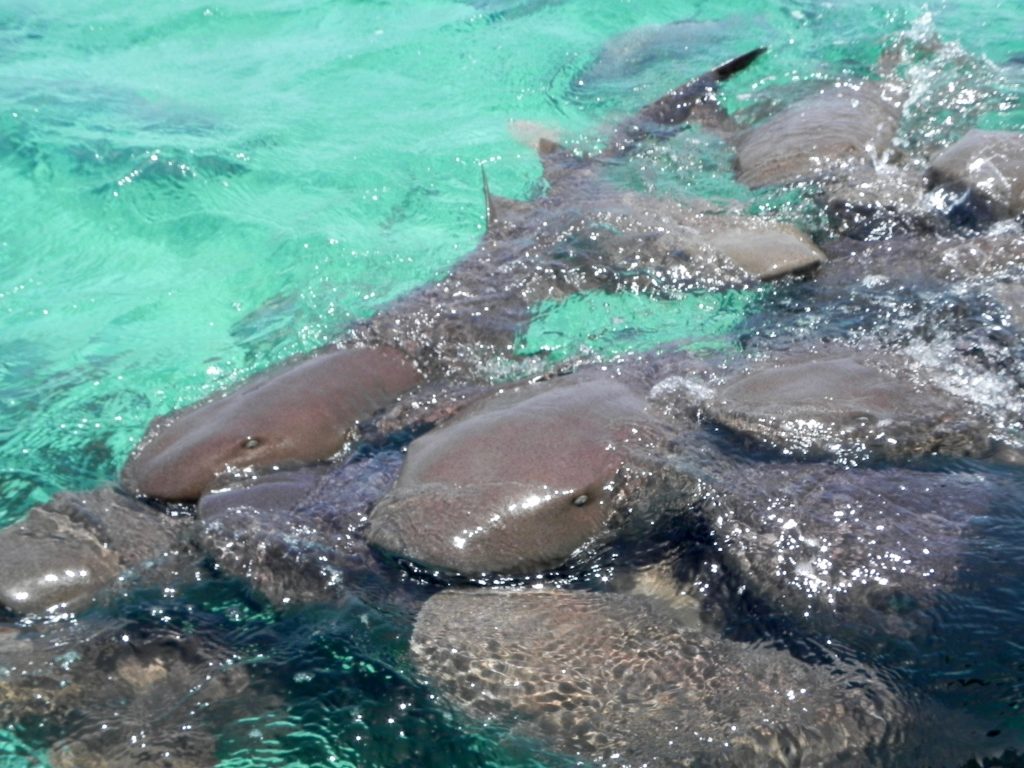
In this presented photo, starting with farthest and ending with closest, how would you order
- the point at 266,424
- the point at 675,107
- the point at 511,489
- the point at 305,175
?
1. the point at 305,175
2. the point at 675,107
3. the point at 266,424
4. the point at 511,489

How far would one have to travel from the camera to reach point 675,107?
7797 mm

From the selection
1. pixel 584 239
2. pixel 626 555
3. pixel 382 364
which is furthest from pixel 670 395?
pixel 584 239

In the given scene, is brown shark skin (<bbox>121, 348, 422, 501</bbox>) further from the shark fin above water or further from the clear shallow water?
the shark fin above water

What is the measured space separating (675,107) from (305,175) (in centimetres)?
267

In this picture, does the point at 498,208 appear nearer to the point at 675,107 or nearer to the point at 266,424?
the point at 675,107

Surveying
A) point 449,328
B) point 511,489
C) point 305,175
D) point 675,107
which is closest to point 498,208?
point 449,328

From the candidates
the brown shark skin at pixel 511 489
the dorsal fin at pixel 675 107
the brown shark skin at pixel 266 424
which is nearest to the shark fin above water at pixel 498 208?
the dorsal fin at pixel 675 107

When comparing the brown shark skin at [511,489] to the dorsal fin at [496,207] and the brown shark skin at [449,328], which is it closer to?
the brown shark skin at [449,328]

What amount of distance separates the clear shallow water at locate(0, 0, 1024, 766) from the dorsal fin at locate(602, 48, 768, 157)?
0.88ft

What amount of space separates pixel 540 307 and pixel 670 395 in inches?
61.9

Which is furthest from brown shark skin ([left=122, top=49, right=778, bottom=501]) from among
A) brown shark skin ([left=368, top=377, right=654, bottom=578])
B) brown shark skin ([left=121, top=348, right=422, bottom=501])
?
brown shark skin ([left=368, top=377, right=654, bottom=578])

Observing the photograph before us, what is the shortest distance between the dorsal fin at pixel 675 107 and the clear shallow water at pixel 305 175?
10.6 inches

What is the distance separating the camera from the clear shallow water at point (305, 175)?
5008 millimetres

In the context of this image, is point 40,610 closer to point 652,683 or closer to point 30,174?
point 652,683
